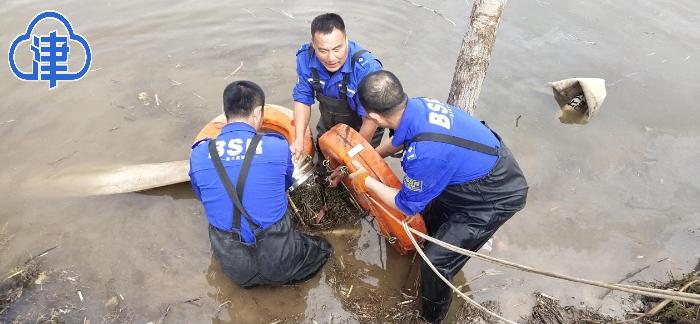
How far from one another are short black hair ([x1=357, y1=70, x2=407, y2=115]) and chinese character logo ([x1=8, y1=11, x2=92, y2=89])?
17.4 feet

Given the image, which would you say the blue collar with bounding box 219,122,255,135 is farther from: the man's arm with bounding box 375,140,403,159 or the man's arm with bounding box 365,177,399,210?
the man's arm with bounding box 375,140,403,159

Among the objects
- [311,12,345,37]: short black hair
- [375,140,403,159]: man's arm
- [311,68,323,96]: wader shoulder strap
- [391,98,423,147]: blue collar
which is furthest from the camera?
[311,68,323,96]: wader shoulder strap

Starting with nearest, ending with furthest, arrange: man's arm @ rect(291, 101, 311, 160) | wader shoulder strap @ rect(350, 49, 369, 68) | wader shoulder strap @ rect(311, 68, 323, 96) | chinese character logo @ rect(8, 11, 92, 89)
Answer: wader shoulder strap @ rect(350, 49, 369, 68), wader shoulder strap @ rect(311, 68, 323, 96), man's arm @ rect(291, 101, 311, 160), chinese character logo @ rect(8, 11, 92, 89)

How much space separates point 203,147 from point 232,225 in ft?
2.00

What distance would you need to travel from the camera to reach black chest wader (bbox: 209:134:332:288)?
10.1ft

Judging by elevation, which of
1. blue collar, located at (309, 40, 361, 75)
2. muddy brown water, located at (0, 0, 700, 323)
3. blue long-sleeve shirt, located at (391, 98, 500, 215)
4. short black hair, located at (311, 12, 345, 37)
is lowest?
muddy brown water, located at (0, 0, 700, 323)

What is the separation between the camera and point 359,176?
11.8 ft

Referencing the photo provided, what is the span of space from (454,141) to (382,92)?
0.58 meters

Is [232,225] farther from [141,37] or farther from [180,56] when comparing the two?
[141,37]

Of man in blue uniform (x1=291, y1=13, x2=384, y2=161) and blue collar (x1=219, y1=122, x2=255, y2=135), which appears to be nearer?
blue collar (x1=219, y1=122, x2=255, y2=135)

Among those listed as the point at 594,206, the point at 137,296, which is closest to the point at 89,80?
the point at 137,296

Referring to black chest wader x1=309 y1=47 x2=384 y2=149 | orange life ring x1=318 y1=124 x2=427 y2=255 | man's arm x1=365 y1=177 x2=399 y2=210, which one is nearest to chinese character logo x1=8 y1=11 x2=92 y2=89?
black chest wader x1=309 y1=47 x2=384 y2=149

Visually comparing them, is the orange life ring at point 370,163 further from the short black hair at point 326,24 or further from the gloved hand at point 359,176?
the short black hair at point 326,24

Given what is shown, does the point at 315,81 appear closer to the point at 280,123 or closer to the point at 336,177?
the point at 280,123
